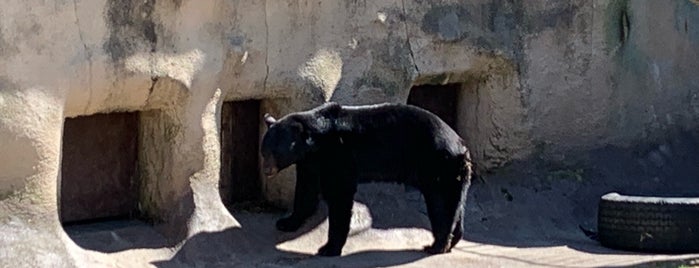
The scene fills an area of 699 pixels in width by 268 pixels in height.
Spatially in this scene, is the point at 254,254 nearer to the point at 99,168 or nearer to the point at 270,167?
the point at 270,167

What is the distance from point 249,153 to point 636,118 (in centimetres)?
327

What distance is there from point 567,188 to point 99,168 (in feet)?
12.1

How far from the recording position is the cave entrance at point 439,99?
11797 mm

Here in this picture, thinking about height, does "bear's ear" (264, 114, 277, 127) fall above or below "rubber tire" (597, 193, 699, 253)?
above

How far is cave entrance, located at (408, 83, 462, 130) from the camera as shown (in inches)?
464

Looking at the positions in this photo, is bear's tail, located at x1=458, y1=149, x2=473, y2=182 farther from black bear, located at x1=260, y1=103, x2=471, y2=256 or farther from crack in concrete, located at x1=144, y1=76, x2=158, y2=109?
crack in concrete, located at x1=144, y1=76, x2=158, y2=109

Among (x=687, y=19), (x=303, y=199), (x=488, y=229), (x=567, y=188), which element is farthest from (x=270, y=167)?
(x=687, y=19)

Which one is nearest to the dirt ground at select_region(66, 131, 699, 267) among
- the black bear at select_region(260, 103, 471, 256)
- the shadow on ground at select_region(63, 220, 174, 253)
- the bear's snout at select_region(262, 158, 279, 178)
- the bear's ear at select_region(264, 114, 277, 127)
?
the shadow on ground at select_region(63, 220, 174, 253)

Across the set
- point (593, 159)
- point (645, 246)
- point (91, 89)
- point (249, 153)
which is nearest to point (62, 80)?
point (91, 89)

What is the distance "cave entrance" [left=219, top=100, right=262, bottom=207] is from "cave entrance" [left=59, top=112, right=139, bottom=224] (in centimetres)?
73

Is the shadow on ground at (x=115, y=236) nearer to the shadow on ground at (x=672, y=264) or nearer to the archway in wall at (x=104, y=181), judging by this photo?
the archway in wall at (x=104, y=181)

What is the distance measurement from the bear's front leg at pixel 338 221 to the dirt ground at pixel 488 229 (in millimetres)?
100

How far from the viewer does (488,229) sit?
1126 cm

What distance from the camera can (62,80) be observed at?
9055mm
